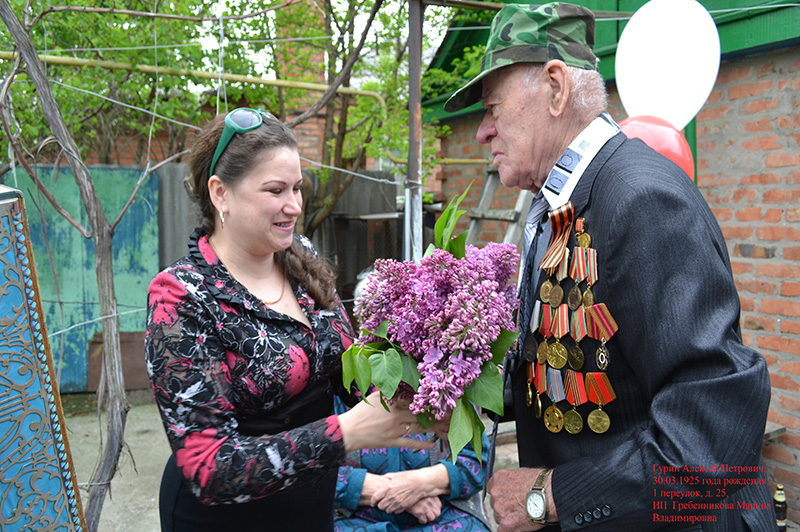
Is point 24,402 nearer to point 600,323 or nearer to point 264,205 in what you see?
point 264,205

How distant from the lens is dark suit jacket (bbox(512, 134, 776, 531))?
1141 mm

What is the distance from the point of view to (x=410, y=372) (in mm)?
1348

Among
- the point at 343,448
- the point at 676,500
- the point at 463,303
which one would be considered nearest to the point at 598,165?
the point at 463,303

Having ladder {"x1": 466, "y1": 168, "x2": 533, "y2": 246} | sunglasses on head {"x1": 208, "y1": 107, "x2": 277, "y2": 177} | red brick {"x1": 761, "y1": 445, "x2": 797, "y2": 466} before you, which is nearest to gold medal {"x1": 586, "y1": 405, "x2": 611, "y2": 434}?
sunglasses on head {"x1": 208, "y1": 107, "x2": 277, "y2": 177}

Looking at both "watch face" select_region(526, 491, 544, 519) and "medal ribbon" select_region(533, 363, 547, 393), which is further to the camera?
"medal ribbon" select_region(533, 363, 547, 393)

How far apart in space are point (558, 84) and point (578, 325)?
58 cm

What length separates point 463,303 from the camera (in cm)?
129

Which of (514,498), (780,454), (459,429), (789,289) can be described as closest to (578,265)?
(459,429)

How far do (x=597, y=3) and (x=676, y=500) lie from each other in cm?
463

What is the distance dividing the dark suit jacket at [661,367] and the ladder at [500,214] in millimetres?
3477

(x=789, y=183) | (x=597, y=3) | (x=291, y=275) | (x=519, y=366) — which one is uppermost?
(x=597, y=3)

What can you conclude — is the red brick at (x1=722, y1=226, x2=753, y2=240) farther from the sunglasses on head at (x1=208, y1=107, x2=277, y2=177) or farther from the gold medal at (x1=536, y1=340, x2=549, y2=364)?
the sunglasses on head at (x1=208, y1=107, x2=277, y2=177)

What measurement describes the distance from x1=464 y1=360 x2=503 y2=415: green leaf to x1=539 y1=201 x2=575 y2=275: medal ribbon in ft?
0.88

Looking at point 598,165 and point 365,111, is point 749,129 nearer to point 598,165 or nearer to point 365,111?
point 598,165
